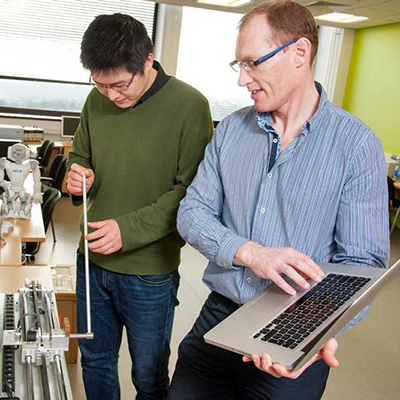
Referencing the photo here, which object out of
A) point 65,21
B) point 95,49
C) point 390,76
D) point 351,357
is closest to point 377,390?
point 351,357

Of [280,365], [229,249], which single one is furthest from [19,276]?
[280,365]

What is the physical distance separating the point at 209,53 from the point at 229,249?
8.09 metres

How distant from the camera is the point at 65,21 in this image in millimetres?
8172

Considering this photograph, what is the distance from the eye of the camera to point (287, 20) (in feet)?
4.57

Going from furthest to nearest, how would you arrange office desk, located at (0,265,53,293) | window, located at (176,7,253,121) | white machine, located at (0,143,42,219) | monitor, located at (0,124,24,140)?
window, located at (176,7,253,121), monitor, located at (0,124,24,140), white machine, located at (0,143,42,219), office desk, located at (0,265,53,293)

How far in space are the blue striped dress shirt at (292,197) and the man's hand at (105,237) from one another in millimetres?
336

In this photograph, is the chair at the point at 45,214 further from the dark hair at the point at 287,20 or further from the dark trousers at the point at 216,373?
the dark hair at the point at 287,20

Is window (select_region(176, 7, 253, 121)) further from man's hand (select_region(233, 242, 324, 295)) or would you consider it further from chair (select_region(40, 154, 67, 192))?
man's hand (select_region(233, 242, 324, 295))

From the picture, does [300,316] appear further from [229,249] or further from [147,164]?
[147,164]

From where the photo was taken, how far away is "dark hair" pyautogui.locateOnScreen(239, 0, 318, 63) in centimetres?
139

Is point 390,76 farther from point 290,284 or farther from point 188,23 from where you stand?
point 290,284

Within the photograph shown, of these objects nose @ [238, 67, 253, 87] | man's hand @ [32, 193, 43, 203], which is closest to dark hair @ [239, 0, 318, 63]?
nose @ [238, 67, 253, 87]

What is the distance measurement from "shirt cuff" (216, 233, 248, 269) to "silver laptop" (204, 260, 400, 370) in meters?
0.12

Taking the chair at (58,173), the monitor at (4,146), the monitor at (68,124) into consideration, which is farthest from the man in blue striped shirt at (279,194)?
the monitor at (68,124)
